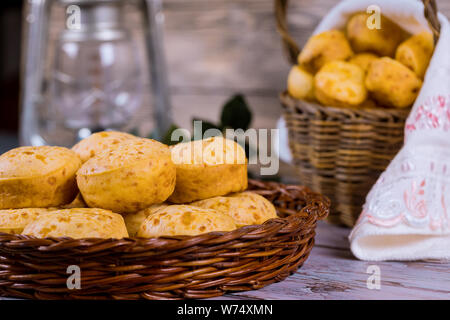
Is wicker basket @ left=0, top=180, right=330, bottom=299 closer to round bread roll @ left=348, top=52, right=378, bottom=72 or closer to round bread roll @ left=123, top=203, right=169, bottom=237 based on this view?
round bread roll @ left=123, top=203, right=169, bottom=237

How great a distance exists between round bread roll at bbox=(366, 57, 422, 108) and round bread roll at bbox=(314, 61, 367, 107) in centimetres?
2

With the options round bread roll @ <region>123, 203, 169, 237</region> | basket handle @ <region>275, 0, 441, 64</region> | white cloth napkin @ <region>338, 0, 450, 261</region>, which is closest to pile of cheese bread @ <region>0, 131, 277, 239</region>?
round bread roll @ <region>123, 203, 169, 237</region>

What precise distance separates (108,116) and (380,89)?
0.73m

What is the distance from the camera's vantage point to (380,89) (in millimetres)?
819

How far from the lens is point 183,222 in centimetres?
58

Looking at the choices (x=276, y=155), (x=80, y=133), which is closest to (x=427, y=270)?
(x=276, y=155)

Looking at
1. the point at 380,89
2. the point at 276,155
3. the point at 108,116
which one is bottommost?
the point at 276,155

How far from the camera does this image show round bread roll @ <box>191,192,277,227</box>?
2.14ft

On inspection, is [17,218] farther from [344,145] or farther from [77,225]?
[344,145]

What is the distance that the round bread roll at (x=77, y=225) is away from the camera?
1.85 ft

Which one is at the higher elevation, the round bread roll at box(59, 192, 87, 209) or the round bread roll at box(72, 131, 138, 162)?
the round bread roll at box(72, 131, 138, 162)

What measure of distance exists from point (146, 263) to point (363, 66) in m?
0.54

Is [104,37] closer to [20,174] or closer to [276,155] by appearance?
[276,155]

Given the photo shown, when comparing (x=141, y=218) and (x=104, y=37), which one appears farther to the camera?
(x=104, y=37)
